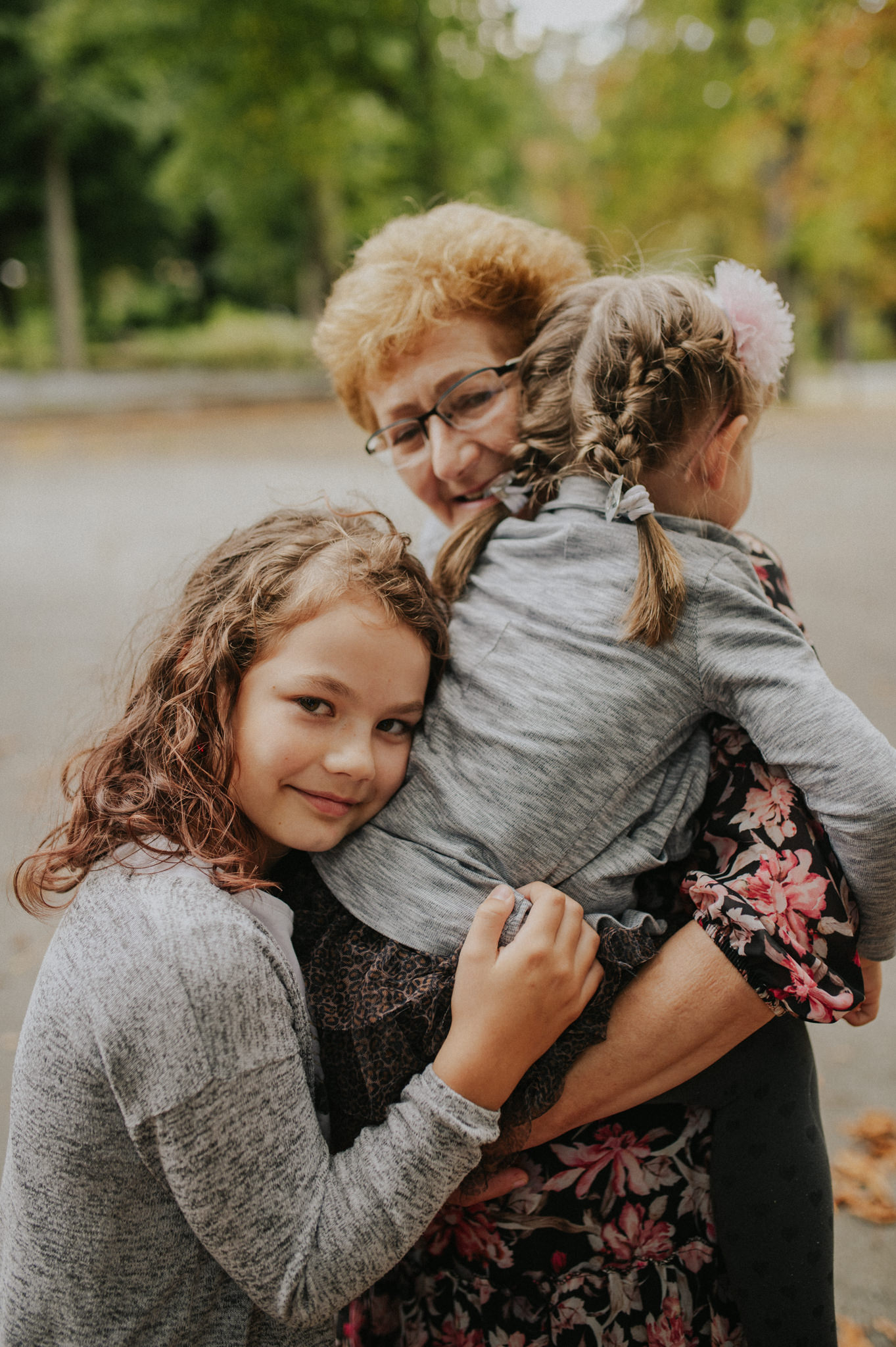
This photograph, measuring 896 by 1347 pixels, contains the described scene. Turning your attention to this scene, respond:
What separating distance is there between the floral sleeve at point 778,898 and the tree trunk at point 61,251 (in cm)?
2559

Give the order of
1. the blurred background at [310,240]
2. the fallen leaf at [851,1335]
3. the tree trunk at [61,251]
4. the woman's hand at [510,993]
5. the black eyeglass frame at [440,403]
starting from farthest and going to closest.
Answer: the tree trunk at [61,251], the blurred background at [310,240], the fallen leaf at [851,1335], the black eyeglass frame at [440,403], the woman's hand at [510,993]

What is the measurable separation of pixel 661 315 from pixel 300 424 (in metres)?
17.3

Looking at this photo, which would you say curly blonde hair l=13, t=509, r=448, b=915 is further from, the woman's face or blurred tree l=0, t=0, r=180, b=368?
blurred tree l=0, t=0, r=180, b=368

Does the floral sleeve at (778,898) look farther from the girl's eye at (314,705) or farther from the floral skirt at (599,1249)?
the girl's eye at (314,705)

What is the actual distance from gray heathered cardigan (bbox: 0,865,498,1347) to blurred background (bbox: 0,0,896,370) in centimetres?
834

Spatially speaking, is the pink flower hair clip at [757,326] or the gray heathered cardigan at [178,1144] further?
the pink flower hair clip at [757,326]

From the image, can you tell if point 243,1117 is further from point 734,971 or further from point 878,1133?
point 878,1133

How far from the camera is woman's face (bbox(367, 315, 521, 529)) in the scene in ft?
6.88

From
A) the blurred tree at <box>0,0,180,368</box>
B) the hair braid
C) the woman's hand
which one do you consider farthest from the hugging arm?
the blurred tree at <box>0,0,180,368</box>

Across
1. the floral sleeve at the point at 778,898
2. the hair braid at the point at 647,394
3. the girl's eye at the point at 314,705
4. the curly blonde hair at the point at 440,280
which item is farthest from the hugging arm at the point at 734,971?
the curly blonde hair at the point at 440,280

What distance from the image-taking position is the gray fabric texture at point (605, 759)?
1419 millimetres

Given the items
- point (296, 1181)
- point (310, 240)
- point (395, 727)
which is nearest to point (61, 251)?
point (310, 240)

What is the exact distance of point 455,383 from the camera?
210 centimetres

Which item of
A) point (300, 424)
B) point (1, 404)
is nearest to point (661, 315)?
point (300, 424)
